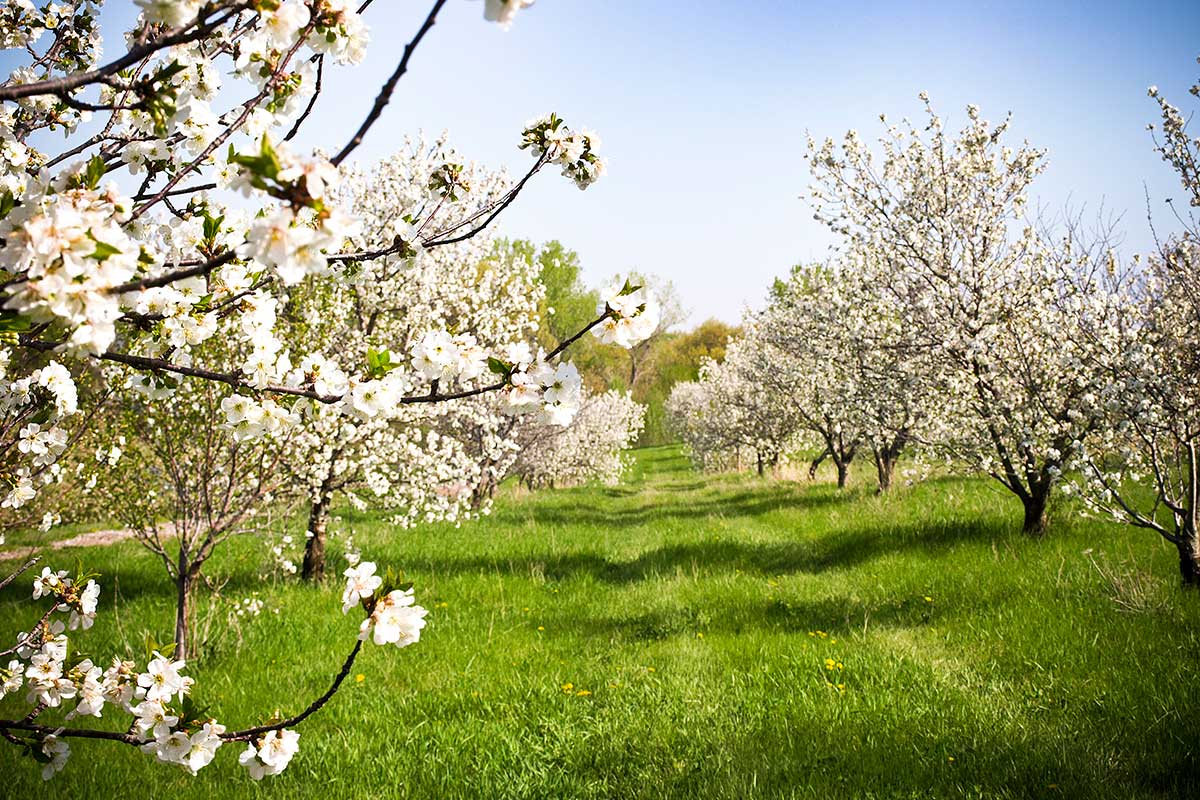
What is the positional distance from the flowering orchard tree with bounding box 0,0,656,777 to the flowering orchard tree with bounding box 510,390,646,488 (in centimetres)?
1527

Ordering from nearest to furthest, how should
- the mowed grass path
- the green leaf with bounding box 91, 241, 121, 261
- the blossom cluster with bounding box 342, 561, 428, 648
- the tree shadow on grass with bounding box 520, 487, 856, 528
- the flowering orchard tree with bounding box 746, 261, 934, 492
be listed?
the green leaf with bounding box 91, 241, 121, 261
the blossom cluster with bounding box 342, 561, 428, 648
the mowed grass path
the flowering orchard tree with bounding box 746, 261, 934, 492
the tree shadow on grass with bounding box 520, 487, 856, 528

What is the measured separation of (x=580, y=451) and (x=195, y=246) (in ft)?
74.0

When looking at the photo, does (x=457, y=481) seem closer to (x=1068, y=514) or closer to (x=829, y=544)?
(x=829, y=544)

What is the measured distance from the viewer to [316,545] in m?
8.36

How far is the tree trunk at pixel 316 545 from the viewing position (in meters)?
8.12

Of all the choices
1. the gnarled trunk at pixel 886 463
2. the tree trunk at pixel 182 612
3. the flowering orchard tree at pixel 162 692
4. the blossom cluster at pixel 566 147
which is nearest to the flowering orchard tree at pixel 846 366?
the gnarled trunk at pixel 886 463

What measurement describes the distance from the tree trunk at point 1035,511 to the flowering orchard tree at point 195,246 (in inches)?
270

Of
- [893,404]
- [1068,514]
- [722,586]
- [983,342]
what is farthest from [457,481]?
[1068,514]

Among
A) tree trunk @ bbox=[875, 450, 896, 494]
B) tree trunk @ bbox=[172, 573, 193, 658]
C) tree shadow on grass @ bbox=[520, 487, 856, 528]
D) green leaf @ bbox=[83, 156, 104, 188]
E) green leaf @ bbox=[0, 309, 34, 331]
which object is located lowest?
tree shadow on grass @ bbox=[520, 487, 856, 528]

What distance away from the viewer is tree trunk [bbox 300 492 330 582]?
8.12 m

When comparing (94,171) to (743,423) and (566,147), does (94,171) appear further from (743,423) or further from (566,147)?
(743,423)

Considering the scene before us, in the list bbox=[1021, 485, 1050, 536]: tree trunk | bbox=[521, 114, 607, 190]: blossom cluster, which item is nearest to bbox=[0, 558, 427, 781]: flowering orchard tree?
bbox=[521, 114, 607, 190]: blossom cluster

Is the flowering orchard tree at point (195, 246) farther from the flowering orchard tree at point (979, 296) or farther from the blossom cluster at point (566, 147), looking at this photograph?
the flowering orchard tree at point (979, 296)

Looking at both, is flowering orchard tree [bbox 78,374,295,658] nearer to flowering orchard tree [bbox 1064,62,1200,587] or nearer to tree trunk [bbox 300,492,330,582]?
tree trunk [bbox 300,492,330,582]
